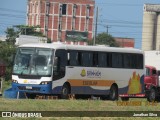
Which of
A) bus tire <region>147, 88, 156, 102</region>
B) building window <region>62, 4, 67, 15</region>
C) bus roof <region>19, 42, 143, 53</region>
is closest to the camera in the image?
bus roof <region>19, 42, 143, 53</region>

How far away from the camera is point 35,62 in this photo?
111ft

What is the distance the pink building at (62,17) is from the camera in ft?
625

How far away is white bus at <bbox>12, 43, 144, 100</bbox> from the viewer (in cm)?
3378

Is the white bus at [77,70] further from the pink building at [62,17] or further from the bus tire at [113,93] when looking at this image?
the pink building at [62,17]

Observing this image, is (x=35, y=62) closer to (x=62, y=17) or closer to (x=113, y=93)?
(x=113, y=93)

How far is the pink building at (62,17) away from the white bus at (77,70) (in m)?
149

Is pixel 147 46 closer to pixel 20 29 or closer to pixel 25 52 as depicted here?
pixel 20 29

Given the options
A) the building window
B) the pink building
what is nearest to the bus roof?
the pink building

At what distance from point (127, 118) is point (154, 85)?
2214 cm

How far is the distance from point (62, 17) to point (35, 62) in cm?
16165

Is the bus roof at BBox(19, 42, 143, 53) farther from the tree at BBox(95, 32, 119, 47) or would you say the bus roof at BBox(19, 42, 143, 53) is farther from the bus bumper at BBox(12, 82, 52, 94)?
the tree at BBox(95, 32, 119, 47)

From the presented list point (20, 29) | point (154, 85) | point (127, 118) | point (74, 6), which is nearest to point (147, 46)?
point (20, 29)

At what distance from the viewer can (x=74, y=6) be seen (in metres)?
193

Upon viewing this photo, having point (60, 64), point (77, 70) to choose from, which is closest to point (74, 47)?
point (77, 70)
